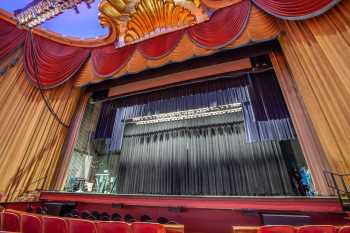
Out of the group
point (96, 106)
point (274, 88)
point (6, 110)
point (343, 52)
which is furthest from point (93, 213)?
point (343, 52)

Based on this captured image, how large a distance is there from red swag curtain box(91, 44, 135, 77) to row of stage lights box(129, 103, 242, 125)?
7.43 feet

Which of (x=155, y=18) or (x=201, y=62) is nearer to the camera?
(x=155, y=18)

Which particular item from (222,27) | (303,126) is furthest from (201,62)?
(303,126)

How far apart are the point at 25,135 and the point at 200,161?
17.3 feet

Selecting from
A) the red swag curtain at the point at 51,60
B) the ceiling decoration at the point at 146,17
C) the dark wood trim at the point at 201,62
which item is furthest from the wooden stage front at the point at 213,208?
the ceiling decoration at the point at 146,17

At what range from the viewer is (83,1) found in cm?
348

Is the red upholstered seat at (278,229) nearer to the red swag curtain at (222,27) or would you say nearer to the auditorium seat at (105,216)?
the auditorium seat at (105,216)

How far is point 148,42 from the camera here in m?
4.77

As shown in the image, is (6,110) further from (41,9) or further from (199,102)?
(199,102)

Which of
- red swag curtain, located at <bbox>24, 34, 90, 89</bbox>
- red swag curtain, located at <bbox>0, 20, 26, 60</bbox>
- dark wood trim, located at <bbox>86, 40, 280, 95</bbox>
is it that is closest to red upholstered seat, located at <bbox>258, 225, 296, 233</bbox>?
dark wood trim, located at <bbox>86, 40, 280, 95</bbox>

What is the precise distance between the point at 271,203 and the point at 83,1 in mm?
4771

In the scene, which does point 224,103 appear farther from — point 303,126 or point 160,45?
point 160,45

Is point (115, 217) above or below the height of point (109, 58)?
below

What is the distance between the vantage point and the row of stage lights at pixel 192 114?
21.1ft
